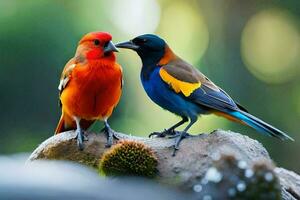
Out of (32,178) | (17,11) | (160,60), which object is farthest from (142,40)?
(17,11)

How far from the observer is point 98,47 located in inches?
208

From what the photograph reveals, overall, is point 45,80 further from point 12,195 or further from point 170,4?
point 12,195

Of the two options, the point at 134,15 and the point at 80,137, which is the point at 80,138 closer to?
the point at 80,137

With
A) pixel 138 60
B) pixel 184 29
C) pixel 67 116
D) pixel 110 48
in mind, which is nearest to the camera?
pixel 110 48

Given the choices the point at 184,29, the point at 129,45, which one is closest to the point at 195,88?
the point at 129,45

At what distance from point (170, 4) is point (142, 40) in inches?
216

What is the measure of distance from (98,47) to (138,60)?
14.7 ft

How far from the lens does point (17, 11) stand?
379 inches

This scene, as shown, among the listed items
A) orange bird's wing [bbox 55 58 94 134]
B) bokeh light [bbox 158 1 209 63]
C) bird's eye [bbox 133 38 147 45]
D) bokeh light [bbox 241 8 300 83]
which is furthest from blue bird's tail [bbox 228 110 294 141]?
bokeh light [bbox 158 1 209 63]

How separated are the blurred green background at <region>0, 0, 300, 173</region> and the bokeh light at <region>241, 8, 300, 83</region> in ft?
0.04

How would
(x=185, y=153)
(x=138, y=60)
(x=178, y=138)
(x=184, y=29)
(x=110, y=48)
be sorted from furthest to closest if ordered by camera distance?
(x=184, y=29) → (x=138, y=60) → (x=110, y=48) → (x=178, y=138) → (x=185, y=153)

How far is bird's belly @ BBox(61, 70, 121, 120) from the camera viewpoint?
509 cm

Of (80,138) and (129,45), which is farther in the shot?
(129,45)

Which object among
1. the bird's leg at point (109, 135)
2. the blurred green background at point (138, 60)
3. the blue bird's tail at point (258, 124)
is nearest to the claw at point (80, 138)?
the bird's leg at point (109, 135)
